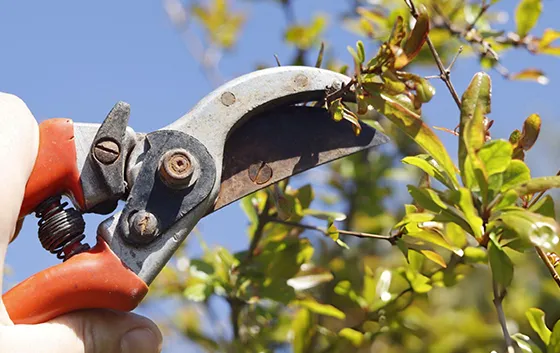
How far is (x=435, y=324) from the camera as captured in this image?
2.59 m

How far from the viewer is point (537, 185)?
3.32ft

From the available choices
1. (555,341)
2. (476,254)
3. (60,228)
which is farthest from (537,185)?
(60,228)

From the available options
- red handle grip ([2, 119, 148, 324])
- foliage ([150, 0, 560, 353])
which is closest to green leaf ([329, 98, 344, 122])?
foliage ([150, 0, 560, 353])

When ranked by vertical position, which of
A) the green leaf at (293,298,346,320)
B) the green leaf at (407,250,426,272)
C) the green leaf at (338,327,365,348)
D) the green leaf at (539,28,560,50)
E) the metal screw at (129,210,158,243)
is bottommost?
the green leaf at (338,327,365,348)

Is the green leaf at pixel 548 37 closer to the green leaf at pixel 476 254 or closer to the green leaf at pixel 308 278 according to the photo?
the green leaf at pixel 476 254

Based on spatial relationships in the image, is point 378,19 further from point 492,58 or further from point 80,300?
point 80,300

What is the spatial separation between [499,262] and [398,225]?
0.65 ft

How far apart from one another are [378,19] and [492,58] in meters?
0.28

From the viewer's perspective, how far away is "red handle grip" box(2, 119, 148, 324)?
4.05ft

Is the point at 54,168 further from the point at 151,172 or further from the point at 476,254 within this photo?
the point at 476,254

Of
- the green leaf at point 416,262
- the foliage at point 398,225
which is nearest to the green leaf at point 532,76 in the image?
the foliage at point 398,225

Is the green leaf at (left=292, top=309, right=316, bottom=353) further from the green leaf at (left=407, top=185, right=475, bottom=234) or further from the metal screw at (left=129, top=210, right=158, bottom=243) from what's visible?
the green leaf at (left=407, top=185, right=475, bottom=234)

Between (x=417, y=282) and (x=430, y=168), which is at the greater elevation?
(x=430, y=168)

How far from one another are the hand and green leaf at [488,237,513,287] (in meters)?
0.60
